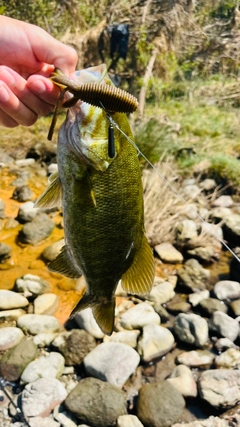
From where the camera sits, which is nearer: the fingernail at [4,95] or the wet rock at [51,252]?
the fingernail at [4,95]

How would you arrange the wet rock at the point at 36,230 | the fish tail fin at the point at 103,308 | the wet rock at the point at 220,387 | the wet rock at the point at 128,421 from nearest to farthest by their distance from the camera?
the fish tail fin at the point at 103,308, the wet rock at the point at 128,421, the wet rock at the point at 220,387, the wet rock at the point at 36,230

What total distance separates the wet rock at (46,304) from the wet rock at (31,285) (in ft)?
0.38

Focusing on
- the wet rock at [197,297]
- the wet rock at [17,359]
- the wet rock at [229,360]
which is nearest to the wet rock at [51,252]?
the wet rock at [17,359]

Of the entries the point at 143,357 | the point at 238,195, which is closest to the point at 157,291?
the point at 143,357

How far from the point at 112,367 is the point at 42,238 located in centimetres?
293

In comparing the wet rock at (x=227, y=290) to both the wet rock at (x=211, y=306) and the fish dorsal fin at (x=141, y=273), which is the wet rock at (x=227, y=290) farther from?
the fish dorsal fin at (x=141, y=273)

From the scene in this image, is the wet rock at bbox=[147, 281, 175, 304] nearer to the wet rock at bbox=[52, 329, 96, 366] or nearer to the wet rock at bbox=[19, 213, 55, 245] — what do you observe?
the wet rock at bbox=[52, 329, 96, 366]

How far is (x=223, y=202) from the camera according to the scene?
26.2 ft

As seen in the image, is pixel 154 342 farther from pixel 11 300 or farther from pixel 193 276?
pixel 11 300

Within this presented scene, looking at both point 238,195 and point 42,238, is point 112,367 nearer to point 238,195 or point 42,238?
point 42,238

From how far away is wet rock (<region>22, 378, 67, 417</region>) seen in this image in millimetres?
3896

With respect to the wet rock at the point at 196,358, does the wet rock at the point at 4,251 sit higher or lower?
lower

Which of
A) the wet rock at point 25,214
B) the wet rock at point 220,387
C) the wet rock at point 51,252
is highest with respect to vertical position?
the wet rock at point 220,387

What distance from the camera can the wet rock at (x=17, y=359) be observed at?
4.29 m
